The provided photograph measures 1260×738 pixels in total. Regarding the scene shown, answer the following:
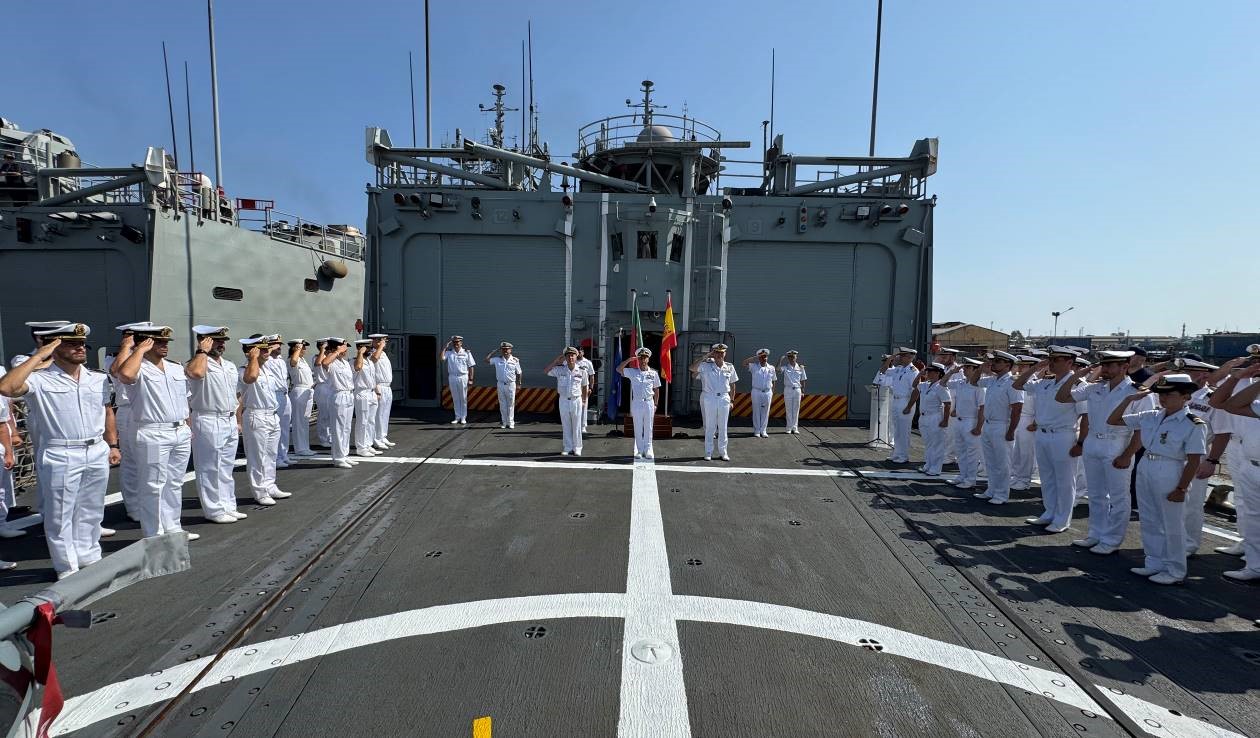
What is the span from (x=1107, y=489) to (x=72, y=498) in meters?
8.33

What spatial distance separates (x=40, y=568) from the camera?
448cm

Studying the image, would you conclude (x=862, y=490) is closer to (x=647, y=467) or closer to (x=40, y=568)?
(x=647, y=467)

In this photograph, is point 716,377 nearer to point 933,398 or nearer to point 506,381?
point 933,398

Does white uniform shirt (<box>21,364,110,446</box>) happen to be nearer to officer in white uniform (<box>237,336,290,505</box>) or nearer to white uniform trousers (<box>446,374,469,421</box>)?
officer in white uniform (<box>237,336,290,505</box>)

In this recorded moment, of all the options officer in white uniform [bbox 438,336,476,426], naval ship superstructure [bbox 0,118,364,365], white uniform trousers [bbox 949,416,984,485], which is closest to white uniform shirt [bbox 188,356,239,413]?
officer in white uniform [bbox 438,336,476,426]

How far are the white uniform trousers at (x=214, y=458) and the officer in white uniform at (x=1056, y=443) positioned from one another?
7957 mm

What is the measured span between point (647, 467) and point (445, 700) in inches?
208

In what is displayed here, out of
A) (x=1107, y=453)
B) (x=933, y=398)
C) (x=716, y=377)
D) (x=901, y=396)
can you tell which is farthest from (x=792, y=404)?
(x=1107, y=453)

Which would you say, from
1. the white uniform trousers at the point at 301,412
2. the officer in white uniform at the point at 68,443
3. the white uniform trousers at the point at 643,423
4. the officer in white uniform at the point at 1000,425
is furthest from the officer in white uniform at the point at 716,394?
the officer in white uniform at the point at 68,443

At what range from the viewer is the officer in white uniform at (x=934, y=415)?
7.76 m

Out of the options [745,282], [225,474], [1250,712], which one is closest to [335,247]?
[745,282]

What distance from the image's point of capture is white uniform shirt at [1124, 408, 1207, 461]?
435cm

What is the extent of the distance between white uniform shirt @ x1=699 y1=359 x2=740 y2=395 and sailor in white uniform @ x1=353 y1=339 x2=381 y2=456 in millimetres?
4863

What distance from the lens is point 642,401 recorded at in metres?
8.38
